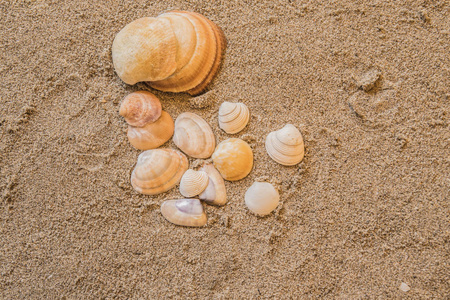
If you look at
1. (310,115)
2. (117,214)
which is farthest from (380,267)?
(117,214)

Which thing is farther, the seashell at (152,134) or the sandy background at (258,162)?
the seashell at (152,134)

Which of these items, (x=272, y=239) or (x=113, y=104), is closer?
(x=272, y=239)

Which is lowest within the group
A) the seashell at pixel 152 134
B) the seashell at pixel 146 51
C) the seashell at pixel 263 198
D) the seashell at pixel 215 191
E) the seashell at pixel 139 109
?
the seashell at pixel 215 191

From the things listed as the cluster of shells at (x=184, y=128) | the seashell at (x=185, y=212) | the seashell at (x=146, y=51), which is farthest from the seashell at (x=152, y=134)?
the seashell at (x=185, y=212)

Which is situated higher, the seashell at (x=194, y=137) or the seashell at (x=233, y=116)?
the seashell at (x=233, y=116)

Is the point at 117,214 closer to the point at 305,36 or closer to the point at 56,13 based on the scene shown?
the point at 56,13

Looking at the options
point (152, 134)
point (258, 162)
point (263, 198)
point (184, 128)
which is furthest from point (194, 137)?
point (263, 198)

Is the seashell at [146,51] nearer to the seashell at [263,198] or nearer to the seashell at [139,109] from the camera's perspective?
the seashell at [139,109]

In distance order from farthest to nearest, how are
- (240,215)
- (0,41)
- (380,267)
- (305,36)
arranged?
(0,41) < (305,36) < (240,215) < (380,267)
